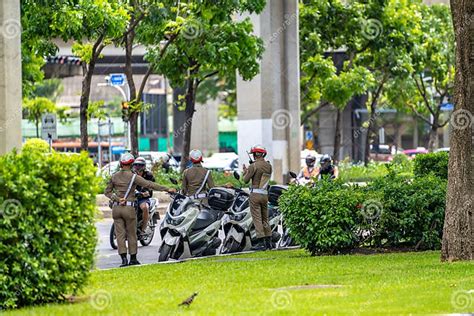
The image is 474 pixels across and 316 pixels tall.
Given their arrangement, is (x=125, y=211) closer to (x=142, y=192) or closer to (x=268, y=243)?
(x=142, y=192)

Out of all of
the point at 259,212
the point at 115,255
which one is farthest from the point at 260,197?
the point at 115,255

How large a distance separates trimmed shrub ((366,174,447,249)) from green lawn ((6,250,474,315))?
0.60m

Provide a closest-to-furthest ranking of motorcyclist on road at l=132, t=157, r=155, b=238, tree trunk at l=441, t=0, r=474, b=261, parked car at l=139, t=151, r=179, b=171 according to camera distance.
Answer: tree trunk at l=441, t=0, r=474, b=261 → motorcyclist on road at l=132, t=157, r=155, b=238 → parked car at l=139, t=151, r=179, b=171

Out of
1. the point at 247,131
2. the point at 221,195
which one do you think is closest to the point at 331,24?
the point at 247,131

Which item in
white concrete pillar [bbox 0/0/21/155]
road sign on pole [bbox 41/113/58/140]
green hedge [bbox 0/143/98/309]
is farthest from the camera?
road sign on pole [bbox 41/113/58/140]

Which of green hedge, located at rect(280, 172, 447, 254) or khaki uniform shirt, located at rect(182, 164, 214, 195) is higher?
khaki uniform shirt, located at rect(182, 164, 214, 195)

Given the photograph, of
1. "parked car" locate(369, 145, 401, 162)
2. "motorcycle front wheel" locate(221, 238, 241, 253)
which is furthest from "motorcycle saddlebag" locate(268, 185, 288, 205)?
"parked car" locate(369, 145, 401, 162)

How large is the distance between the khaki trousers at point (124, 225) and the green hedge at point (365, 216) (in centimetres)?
222

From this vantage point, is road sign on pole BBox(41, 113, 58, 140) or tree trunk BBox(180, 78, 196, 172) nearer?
road sign on pole BBox(41, 113, 58, 140)

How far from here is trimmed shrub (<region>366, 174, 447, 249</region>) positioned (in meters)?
17.9

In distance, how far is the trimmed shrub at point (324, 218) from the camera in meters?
17.7

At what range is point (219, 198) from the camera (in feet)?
65.4

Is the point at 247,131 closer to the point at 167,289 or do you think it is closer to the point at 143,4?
the point at 143,4

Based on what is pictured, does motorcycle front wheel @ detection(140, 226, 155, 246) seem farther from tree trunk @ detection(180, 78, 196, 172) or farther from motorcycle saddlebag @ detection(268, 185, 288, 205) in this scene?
tree trunk @ detection(180, 78, 196, 172)
